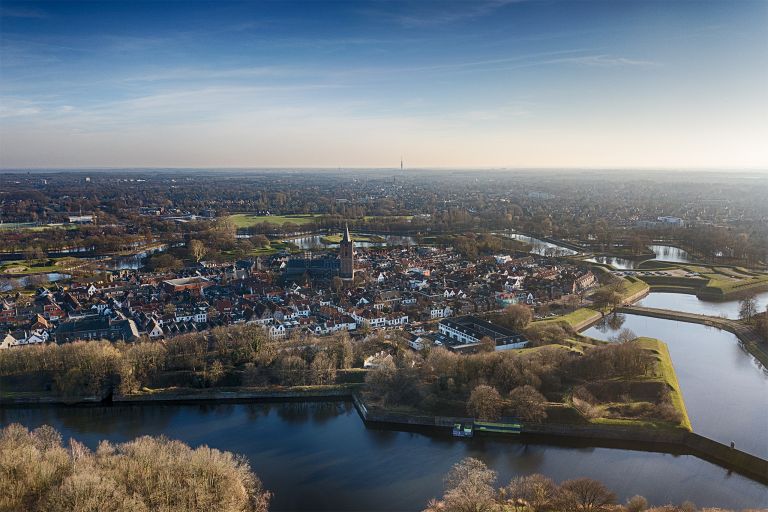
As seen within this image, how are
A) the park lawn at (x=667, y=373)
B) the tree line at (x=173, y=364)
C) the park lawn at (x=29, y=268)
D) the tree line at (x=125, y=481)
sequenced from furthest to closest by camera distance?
the park lawn at (x=29, y=268)
the tree line at (x=173, y=364)
the park lawn at (x=667, y=373)
the tree line at (x=125, y=481)

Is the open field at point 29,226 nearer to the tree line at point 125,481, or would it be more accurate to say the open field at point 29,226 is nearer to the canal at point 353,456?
the canal at point 353,456

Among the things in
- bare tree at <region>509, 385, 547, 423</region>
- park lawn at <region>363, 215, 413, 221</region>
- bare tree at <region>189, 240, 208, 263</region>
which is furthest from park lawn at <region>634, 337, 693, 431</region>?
park lawn at <region>363, 215, 413, 221</region>

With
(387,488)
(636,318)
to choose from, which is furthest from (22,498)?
(636,318)

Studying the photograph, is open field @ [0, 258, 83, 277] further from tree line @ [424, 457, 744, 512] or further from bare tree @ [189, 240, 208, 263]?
tree line @ [424, 457, 744, 512]

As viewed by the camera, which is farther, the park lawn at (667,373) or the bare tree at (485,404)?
the park lawn at (667,373)

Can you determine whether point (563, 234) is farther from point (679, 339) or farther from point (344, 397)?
point (344, 397)

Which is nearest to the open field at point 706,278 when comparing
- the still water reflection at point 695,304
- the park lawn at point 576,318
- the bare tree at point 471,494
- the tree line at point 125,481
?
the still water reflection at point 695,304
